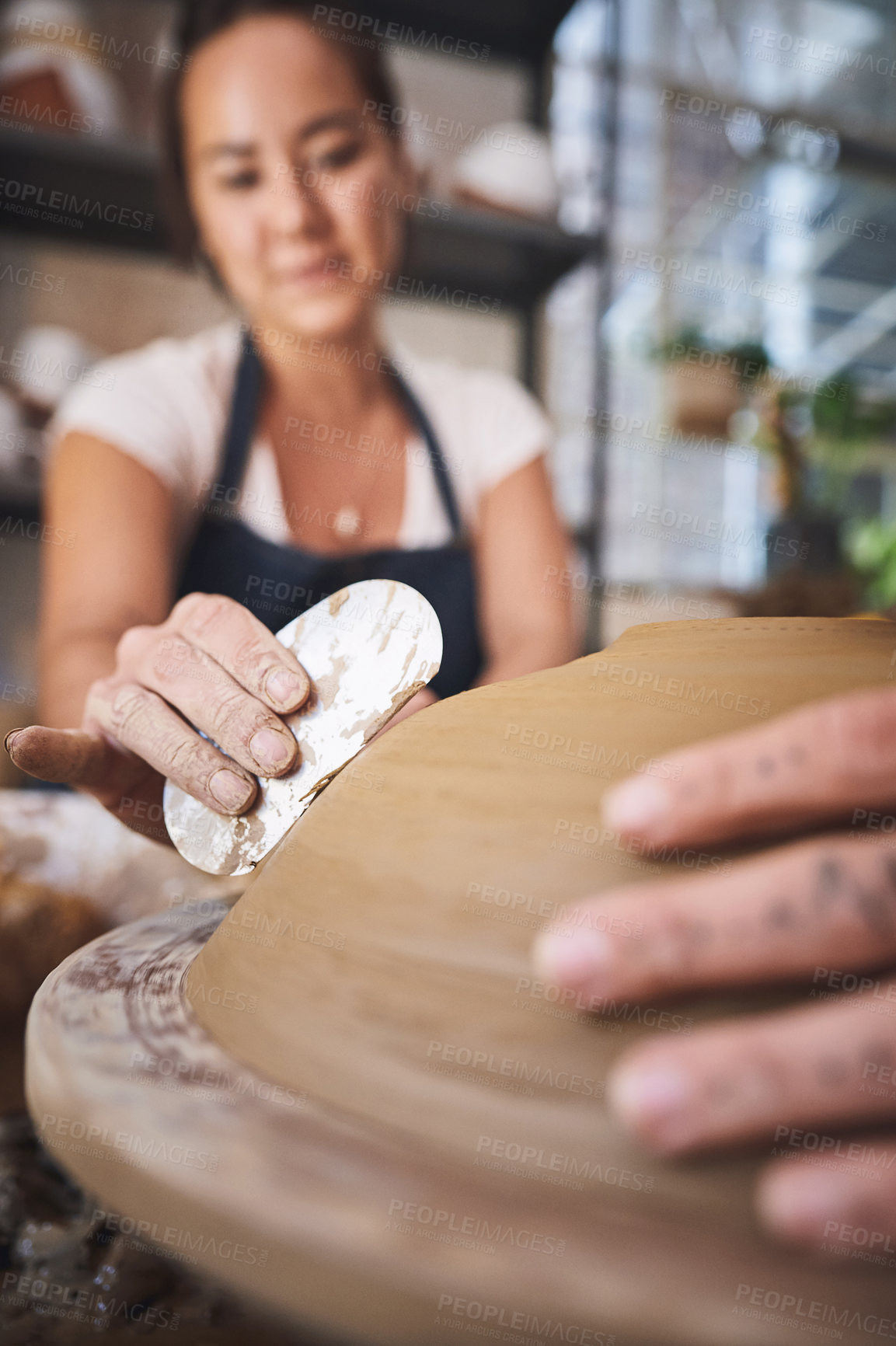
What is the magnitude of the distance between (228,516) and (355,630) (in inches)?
34.5

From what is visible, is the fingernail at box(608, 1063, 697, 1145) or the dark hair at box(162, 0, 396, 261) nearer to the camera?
the fingernail at box(608, 1063, 697, 1145)

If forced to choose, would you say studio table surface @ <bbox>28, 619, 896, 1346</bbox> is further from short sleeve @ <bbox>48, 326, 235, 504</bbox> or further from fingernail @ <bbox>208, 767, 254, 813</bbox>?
short sleeve @ <bbox>48, 326, 235, 504</bbox>

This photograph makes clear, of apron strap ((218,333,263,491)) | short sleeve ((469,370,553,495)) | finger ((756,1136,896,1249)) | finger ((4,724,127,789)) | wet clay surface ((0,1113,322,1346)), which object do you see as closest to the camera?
finger ((756,1136,896,1249))

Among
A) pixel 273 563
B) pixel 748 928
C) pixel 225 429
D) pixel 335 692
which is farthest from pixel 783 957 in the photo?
pixel 225 429

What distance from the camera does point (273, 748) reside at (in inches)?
15.9

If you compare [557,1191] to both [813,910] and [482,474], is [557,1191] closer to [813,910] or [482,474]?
[813,910]

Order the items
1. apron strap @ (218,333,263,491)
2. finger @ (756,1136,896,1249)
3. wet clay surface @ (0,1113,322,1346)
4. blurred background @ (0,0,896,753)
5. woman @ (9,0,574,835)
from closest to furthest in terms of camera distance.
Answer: finger @ (756,1136,896,1249)
wet clay surface @ (0,1113,322,1346)
woman @ (9,0,574,835)
apron strap @ (218,333,263,491)
blurred background @ (0,0,896,753)

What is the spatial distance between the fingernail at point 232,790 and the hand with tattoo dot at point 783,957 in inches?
7.8

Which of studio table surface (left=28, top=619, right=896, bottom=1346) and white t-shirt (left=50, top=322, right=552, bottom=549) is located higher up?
white t-shirt (left=50, top=322, right=552, bottom=549)

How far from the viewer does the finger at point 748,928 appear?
9.3 inches

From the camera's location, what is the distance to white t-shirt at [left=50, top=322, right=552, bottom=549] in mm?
1165

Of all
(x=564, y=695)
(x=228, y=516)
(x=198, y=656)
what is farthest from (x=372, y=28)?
(x=564, y=695)

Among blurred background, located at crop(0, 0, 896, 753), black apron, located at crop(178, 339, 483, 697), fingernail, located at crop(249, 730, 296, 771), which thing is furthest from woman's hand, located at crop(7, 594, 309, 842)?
blurred background, located at crop(0, 0, 896, 753)

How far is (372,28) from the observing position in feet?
5.67
